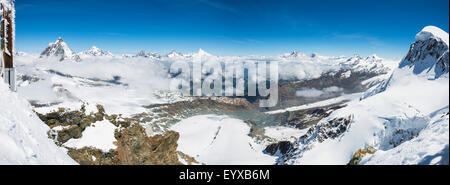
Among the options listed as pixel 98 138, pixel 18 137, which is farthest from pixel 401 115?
pixel 18 137

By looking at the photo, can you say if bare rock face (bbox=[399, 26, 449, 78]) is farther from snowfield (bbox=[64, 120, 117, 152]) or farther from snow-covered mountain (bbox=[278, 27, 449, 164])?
snowfield (bbox=[64, 120, 117, 152])

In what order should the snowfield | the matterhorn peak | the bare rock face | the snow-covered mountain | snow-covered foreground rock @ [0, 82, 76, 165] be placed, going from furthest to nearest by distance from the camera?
1. the matterhorn peak
2. the bare rock face
3. the snow-covered mountain
4. the snowfield
5. snow-covered foreground rock @ [0, 82, 76, 165]

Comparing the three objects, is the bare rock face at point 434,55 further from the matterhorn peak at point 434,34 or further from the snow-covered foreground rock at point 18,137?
the snow-covered foreground rock at point 18,137

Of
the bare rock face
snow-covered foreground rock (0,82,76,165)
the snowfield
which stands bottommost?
the snowfield

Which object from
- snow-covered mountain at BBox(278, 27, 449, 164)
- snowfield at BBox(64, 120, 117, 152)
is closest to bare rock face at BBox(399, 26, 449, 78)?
snow-covered mountain at BBox(278, 27, 449, 164)

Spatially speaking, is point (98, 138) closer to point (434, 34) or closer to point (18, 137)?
point (18, 137)
